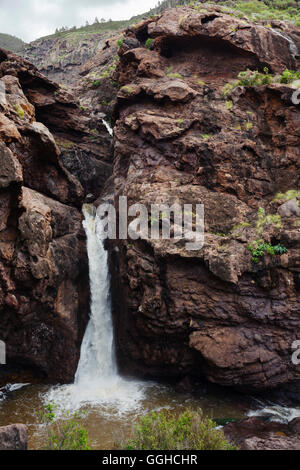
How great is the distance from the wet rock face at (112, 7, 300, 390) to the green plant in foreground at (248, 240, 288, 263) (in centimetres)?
18

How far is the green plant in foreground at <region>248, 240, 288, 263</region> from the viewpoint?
1398 cm

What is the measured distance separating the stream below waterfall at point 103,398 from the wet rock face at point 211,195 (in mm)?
880

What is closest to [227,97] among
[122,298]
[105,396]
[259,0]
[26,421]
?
[122,298]

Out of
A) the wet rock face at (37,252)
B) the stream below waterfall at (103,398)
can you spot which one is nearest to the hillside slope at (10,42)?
the wet rock face at (37,252)

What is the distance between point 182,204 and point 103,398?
9684 mm

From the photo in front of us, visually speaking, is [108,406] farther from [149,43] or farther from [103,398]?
[149,43]

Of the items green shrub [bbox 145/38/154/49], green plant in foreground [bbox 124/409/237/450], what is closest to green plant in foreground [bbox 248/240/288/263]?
green plant in foreground [bbox 124/409/237/450]

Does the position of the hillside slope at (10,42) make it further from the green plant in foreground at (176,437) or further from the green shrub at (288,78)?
the green plant in foreground at (176,437)

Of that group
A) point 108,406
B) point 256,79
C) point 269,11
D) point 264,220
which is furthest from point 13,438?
point 269,11
